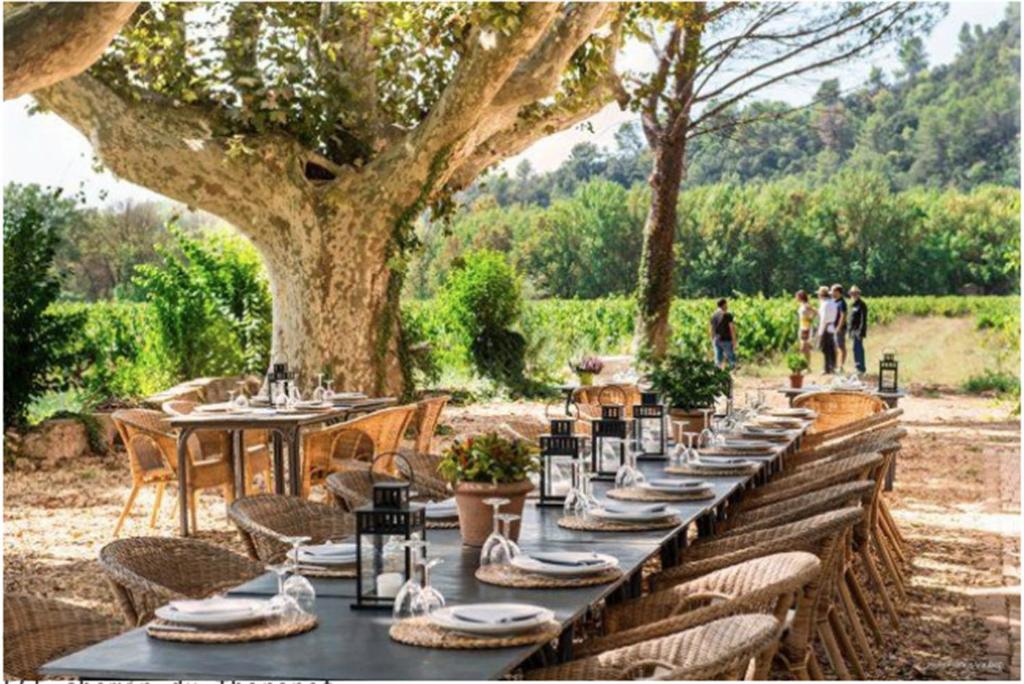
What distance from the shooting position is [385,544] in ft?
13.0

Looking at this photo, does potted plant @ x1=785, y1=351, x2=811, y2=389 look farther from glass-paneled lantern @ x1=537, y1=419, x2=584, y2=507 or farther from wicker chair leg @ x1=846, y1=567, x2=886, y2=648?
glass-paneled lantern @ x1=537, y1=419, x2=584, y2=507

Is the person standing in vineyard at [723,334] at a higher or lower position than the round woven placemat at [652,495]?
higher

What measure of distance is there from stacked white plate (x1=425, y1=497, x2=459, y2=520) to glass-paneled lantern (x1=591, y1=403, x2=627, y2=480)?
128 centimetres

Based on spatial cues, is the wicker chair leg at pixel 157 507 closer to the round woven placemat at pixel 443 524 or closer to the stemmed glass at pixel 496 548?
the round woven placemat at pixel 443 524

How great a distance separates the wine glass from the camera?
369 cm

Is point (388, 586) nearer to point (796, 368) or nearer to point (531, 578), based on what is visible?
point (531, 578)

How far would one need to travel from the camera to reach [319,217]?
13125 mm

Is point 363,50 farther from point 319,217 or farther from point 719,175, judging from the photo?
point 719,175

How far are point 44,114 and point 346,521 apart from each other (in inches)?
353

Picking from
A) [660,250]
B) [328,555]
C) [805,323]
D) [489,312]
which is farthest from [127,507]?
[805,323]

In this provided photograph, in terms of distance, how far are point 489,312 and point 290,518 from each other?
14964mm

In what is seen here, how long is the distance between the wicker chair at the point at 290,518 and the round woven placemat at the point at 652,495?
101cm

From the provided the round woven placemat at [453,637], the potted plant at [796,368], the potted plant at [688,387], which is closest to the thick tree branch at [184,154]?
the potted plant at [796,368]

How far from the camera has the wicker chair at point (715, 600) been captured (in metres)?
3.91
